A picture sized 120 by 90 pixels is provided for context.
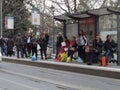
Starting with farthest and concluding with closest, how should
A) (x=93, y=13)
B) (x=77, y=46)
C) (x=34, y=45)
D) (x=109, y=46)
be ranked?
(x=34, y=45) → (x=77, y=46) → (x=93, y=13) → (x=109, y=46)

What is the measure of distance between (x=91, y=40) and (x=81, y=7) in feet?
55.8

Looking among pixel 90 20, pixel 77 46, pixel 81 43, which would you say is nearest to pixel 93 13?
pixel 90 20

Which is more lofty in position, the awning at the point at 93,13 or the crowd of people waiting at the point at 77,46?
the awning at the point at 93,13

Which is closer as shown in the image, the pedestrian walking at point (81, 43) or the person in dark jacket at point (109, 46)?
the person in dark jacket at point (109, 46)

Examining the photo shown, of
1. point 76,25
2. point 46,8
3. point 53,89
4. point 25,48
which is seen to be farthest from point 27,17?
point 53,89

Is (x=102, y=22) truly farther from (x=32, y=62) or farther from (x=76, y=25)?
(x=32, y=62)

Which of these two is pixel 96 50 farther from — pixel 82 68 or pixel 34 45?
pixel 34 45

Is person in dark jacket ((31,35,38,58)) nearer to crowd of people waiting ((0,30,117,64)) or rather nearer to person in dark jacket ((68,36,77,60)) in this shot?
crowd of people waiting ((0,30,117,64))

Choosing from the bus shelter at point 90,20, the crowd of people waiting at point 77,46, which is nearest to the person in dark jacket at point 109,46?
the crowd of people waiting at point 77,46

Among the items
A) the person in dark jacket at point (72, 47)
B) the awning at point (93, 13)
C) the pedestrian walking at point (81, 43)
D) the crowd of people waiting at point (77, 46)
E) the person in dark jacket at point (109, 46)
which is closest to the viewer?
the awning at point (93, 13)

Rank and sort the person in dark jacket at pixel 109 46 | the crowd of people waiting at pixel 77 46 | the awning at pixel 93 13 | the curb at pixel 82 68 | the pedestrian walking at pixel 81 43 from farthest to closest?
the pedestrian walking at pixel 81 43 → the crowd of people waiting at pixel 77 46 → the person in dark jacket at pixel 109 46 → the awning at pixel 93 13 → the curb at pixel 82 68

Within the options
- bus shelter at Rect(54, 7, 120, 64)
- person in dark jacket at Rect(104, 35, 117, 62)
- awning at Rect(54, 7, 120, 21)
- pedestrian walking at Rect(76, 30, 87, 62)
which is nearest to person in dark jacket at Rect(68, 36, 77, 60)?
pedestrian walking at Rect(76, 30, 87, 62)

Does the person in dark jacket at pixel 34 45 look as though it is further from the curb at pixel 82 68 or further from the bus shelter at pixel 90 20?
the bus shelter at pixel 90 20

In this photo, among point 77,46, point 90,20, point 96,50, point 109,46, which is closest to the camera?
Result: point 109,46
